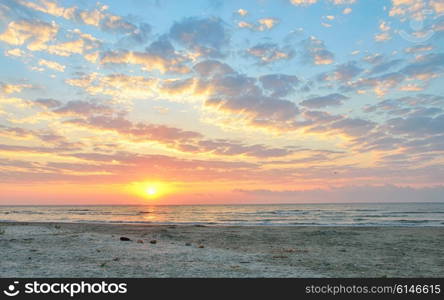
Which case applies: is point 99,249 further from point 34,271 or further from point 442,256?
point 442,256

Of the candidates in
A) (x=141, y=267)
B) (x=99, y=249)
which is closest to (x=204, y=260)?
(x=141, y=267)

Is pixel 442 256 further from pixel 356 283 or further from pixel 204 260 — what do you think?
pixel 204 260

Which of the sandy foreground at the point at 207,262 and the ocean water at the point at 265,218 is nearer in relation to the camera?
the sandy foreground at the point at 207,262

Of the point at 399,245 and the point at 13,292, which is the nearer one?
the point at 13,292

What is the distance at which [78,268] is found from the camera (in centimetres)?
1363

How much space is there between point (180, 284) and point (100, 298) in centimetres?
262

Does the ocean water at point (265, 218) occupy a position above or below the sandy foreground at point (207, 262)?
below

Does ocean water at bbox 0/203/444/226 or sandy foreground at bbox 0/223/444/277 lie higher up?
sandy foreground at bbox 0/223/444/277

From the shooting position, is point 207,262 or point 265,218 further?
point 265,218

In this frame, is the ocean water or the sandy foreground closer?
the sandy foreground

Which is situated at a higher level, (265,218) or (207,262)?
(207,262)

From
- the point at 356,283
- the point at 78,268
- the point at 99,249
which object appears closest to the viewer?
the point at 356,283

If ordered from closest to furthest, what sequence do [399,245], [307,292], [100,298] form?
[100,298] → [307,292] → [399,245]

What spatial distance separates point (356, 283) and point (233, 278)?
449 centimetres
